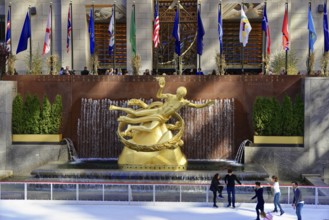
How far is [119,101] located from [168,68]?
10.6 metres

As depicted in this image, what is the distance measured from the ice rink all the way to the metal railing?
Result: 0.17 m

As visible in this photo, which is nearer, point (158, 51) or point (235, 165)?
point (235, 165)

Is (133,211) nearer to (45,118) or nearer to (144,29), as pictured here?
(45,118)

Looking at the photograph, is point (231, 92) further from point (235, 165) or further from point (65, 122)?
point (65, 122)

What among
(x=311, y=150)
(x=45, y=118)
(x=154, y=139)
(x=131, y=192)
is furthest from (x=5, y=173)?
(x=311, y=150)

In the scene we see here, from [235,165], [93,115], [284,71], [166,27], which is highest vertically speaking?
[166,27]

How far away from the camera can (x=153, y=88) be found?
87.9 feet

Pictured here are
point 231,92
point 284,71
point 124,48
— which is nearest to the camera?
point 231,92

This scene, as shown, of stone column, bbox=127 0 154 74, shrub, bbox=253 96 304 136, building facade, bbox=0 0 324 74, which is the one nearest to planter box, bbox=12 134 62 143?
shrub, bbox=253 96 304 136

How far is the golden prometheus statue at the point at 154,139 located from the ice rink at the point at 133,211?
14.5 ft

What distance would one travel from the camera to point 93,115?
1056 inches

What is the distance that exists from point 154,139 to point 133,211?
5.52 metres

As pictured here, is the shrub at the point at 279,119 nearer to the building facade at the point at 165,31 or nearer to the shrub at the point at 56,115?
the shrub at the point at 56,115

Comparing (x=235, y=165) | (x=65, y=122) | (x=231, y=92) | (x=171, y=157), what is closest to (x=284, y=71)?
(x=231, y=92)
